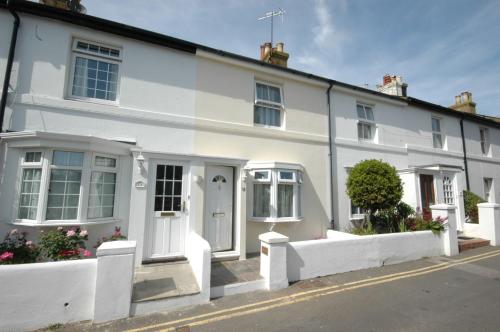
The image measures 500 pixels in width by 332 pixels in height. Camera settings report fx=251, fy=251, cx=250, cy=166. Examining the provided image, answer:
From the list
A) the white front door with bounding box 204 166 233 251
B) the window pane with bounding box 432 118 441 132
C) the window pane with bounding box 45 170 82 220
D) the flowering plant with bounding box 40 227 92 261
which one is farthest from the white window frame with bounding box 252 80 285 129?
the window pane with bounding box 432 118 441 132

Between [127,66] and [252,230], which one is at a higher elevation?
[127,66]

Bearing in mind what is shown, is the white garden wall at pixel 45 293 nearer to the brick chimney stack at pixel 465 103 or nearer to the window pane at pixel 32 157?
the window pane at pixel 32 157

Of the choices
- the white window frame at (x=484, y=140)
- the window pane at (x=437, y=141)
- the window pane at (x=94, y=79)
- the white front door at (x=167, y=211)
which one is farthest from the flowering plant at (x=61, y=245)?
the white window frame at (x=484, y=140)

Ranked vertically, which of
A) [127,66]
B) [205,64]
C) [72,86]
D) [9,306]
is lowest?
[9,306]

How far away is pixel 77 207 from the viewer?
5.33 metres

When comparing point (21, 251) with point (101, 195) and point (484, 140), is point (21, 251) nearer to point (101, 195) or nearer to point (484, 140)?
point (101, 195)

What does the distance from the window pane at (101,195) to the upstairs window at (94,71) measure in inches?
83.3

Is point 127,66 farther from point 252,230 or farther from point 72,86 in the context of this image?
point 252,230

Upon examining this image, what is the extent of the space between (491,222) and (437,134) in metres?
5.16

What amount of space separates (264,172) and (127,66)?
4.74 metres

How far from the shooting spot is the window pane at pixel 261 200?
741cm

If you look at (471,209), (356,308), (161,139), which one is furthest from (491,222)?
(161,139)

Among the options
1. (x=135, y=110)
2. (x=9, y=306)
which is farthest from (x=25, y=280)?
(x=135, y=110)

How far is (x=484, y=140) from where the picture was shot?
1465 centimetres
